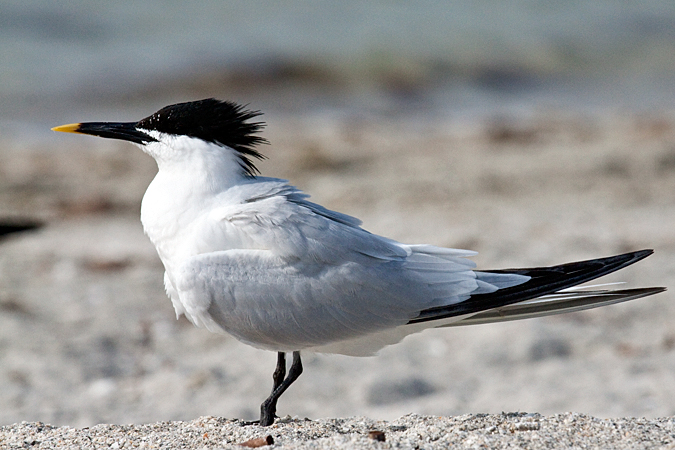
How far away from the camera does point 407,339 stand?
4.88 metres

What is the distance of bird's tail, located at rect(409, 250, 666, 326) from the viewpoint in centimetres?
295

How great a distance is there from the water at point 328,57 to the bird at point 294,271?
8.02 m

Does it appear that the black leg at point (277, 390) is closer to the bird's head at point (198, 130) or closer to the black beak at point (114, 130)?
the bird's head at point (198, 130)

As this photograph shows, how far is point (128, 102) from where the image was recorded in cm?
1176

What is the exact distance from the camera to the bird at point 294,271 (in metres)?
2.94

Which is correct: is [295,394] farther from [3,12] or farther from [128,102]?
[3,12]

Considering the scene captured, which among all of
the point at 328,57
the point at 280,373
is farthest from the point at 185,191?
the point at 328,57

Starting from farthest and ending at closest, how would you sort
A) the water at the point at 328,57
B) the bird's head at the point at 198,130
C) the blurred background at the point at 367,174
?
1. the water at the point at 328,57
2. the blurred background at the point at 367,174
3. the bird's head at the point at 198,130

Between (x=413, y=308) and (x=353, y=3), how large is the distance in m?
13.9

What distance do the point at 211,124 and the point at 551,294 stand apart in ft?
4.99

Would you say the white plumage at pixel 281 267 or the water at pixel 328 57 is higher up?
the water at pixel 328 57

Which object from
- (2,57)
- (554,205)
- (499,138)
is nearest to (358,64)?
(499,138)

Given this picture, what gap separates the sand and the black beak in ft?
3.89

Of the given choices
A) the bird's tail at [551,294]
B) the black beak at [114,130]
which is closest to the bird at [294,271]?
the bird's tail at [551,294]
